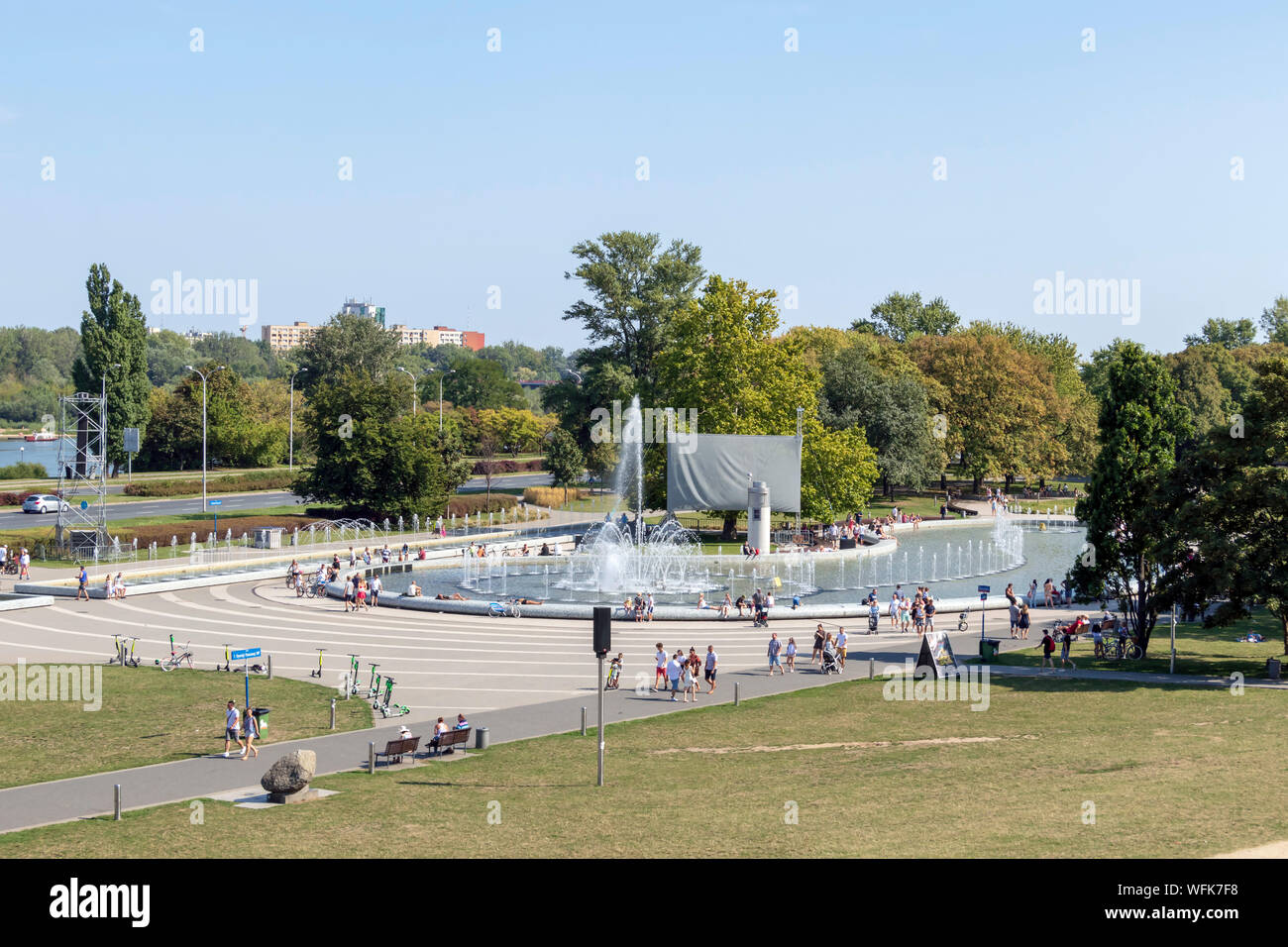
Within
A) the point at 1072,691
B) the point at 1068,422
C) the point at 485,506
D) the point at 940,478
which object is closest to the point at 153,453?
the point at 485,506

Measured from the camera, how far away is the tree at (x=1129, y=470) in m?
33.2

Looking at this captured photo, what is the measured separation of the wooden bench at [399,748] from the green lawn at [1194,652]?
18.3 m

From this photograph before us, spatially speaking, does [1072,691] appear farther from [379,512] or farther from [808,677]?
[379,512]

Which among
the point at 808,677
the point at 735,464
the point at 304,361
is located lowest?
the point at 808,677

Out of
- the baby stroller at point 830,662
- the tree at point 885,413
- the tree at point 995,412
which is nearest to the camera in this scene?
the baby stroller at point 830,662

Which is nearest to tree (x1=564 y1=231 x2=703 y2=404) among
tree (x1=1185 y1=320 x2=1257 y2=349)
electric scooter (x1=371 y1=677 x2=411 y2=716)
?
electric scooter (x1=371 y1=677 x2=411 y2=716)

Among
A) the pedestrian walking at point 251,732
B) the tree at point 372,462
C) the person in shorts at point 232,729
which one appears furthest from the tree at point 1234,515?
the tree at point 372,462

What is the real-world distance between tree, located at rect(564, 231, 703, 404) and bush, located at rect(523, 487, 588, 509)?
986 centimetres

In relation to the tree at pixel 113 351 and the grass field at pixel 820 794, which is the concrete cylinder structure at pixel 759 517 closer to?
the grass field at pixel 820 794

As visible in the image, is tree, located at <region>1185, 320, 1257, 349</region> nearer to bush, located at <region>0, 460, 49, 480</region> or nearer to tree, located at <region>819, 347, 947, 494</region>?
tree, located at <region>819, 347, 947, 494</region>

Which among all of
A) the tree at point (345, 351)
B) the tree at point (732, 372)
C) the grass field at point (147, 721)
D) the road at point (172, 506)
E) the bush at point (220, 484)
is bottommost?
the grass field at point (147, 721)

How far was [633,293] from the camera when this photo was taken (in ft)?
282

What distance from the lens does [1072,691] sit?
95.6 feet
